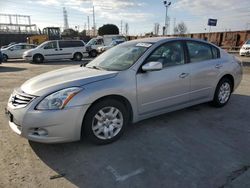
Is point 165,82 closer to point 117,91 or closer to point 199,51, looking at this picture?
point 117,91

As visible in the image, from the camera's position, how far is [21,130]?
119 inches

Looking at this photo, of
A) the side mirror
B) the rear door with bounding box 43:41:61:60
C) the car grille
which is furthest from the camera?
the rear door with bounding box 43:41:61:60

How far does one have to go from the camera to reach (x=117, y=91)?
3316 millimetres

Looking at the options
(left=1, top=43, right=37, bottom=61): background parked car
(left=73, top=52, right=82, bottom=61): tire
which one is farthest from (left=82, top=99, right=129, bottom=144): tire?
(left=1, top=43, right=37, bottom=61): background parked car

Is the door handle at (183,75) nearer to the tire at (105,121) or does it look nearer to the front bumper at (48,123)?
the tire at (105,121)

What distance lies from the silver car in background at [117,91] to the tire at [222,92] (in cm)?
4

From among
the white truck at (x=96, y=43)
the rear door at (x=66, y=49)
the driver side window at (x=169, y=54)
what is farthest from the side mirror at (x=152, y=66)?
the white truck at (x=96, y=43)

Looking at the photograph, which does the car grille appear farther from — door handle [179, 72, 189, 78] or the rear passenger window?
the rear passenger window

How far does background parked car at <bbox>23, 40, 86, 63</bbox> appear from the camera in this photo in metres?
17.0

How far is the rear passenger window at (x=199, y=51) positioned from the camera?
4.36 metres

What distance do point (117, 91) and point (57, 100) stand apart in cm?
86

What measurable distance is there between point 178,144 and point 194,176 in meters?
0.81

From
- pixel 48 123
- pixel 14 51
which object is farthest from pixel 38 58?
pixel 48 123

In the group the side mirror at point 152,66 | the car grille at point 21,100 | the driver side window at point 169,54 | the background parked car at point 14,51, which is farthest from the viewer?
the background parked car at point 14,51
